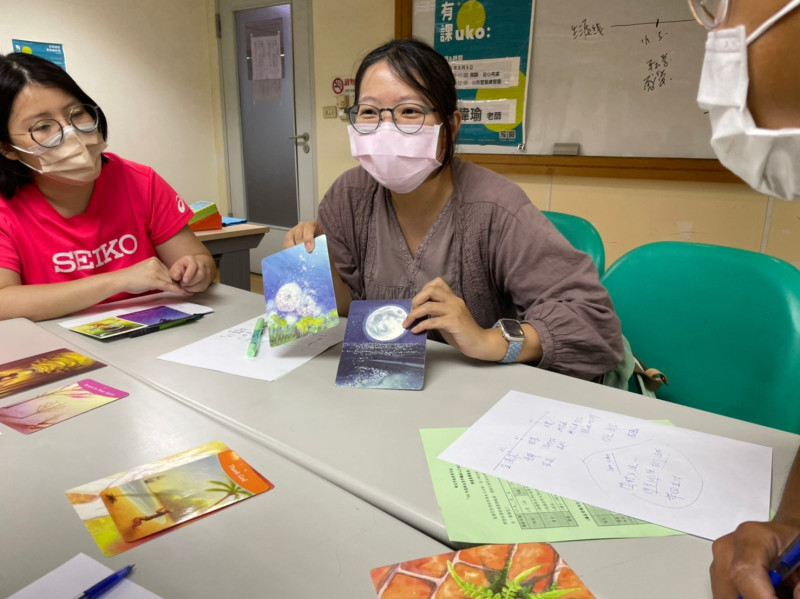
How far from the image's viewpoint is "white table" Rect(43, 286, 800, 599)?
0.58 m

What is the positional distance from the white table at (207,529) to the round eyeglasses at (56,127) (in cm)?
86

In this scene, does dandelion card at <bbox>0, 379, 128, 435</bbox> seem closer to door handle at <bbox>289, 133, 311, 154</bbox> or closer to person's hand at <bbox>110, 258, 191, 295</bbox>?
person's hand at <bbox>110, 258, 191, 295</bbox>

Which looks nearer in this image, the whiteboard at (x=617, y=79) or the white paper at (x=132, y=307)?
the white paper at (x=132, y=307)

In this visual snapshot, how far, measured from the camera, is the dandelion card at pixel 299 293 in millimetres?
1138

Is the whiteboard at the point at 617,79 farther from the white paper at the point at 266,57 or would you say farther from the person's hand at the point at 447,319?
the white paper at the point at 266,57

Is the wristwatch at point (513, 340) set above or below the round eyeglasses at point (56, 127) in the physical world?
below

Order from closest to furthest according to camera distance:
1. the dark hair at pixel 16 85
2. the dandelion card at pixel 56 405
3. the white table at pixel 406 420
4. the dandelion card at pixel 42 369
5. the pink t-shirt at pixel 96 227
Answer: the white table at pixel 406 420
the dandelion card at pixel 56 405
the dandelion card at pixel 42 369
the dark hair at pixel 16 85
the pink t-shirt at pixel 96 227

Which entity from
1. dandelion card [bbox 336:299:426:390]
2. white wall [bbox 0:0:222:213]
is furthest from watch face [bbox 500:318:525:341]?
white wall [bbox 0:0:222:213]

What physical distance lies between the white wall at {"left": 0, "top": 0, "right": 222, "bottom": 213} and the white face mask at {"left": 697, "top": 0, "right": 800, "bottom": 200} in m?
4.28

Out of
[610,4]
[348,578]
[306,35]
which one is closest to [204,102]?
[306,35]

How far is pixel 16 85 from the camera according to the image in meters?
1.34

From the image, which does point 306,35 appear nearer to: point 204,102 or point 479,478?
point 204,102

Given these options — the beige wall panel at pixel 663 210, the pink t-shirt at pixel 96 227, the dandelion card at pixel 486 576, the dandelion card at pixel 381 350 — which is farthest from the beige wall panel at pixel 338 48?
the dandelion card at pixel 486 576

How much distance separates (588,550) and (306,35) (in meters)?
3.97
